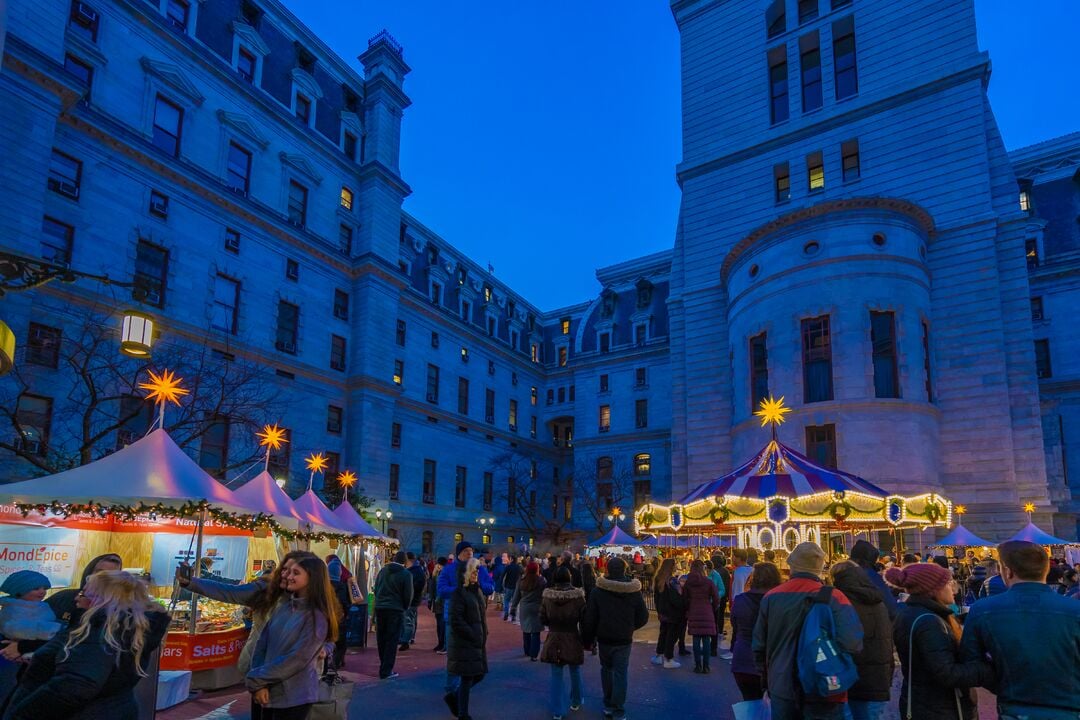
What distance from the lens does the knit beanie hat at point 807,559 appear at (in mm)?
5223

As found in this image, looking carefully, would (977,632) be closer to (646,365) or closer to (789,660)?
(789,660)

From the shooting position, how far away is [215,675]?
34.1 feet

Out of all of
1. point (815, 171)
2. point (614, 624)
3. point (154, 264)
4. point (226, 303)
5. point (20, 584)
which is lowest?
point (614, 624)

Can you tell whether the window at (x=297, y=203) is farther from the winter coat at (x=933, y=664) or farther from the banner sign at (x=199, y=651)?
the winter coat at (x=933, y=664)

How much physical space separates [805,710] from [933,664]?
1.02m

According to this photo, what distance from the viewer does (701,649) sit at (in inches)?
467

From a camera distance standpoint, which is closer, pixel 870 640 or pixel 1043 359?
pixel 870 640

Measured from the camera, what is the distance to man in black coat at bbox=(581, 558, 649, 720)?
8430 mm

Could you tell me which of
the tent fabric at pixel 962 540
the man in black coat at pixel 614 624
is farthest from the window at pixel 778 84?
the man in black coat at pixel 614 624

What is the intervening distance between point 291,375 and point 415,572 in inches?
900

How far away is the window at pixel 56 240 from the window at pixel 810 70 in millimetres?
30688

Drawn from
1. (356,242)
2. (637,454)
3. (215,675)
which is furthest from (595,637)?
(637,454)

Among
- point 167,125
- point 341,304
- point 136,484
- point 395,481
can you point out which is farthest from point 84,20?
point 395,481

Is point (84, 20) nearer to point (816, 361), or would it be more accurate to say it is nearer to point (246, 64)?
point (246, 64)
